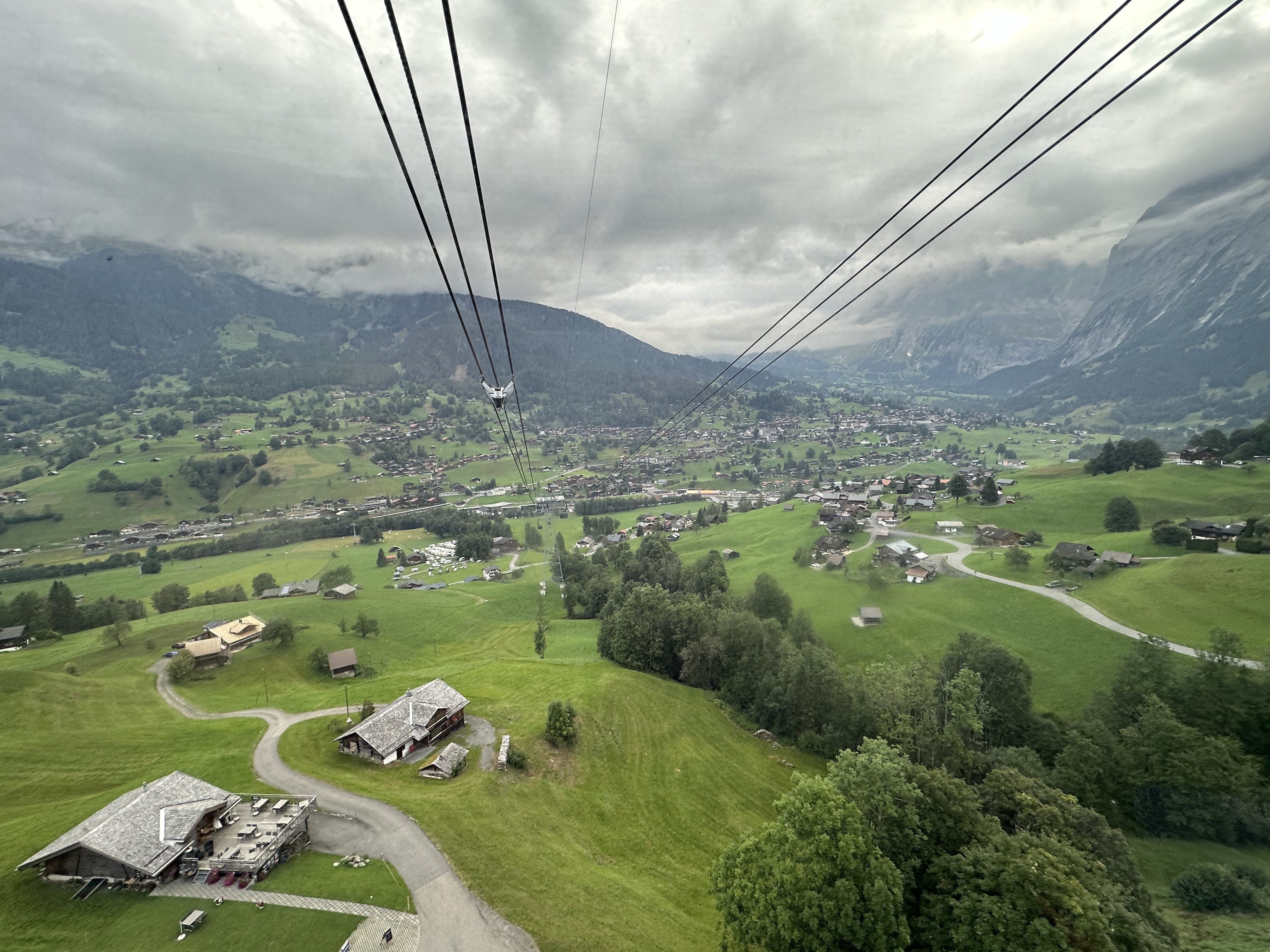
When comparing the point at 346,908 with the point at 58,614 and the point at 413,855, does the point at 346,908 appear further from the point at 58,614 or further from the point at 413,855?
the point at 58,614

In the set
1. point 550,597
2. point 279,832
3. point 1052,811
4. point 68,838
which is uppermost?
point 68,838

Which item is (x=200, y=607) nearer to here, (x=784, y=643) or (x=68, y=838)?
(x=68, y=838)

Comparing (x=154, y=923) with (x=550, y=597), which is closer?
(x=154, y=923)

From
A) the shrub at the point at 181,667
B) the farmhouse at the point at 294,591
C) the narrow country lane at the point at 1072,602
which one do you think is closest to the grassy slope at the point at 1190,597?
the narrow country lane at the point at 1072,602

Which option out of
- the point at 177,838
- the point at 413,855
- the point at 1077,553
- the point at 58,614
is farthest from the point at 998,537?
the point at 58,614

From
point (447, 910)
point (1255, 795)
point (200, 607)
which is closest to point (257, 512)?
point (200, 607)

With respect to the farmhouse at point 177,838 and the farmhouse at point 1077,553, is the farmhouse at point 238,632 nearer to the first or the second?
the farmhouse at point 177,838
